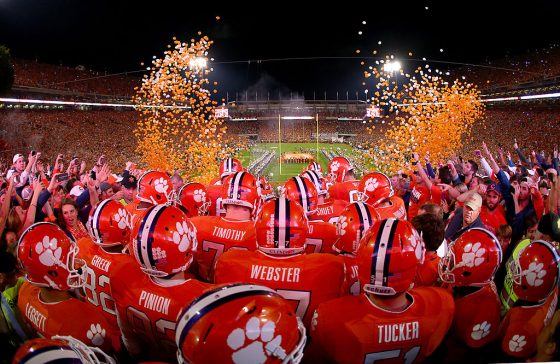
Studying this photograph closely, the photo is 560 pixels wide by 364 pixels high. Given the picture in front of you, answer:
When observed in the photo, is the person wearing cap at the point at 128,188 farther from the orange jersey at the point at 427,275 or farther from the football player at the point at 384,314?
the football player at the point at 384,314

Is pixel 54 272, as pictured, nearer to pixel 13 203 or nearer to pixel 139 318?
pixel 139 318

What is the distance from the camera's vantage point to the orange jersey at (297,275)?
10.3 ft

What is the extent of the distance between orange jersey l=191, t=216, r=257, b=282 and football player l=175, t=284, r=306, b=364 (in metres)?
2.36

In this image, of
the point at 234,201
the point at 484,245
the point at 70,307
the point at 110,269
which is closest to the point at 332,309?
the point at 484,245

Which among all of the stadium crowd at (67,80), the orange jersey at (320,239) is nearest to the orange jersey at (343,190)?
the orange jersey at (320,239)

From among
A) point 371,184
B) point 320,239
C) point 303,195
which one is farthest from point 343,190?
point 320,239

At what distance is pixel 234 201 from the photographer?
4.69 metres

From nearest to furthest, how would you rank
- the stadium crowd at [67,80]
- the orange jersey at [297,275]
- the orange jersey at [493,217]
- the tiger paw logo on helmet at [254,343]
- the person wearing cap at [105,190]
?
the tiger paw logo on helmet at [254,343], the orange jersey at [297,275], the orange jersey at [493,217], the person wearing cap at [105,190], the stadium crowd at [67,80]

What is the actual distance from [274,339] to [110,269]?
2.22 metres

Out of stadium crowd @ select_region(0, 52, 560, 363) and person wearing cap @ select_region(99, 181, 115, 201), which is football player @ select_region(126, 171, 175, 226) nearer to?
stadium crowd @ select_region(0, 52, 560, 363)

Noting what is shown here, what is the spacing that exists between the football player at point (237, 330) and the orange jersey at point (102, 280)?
71.1 inches

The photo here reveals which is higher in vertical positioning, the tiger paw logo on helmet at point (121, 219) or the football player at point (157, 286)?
Result: the tiger paw logo on helmet at point (121, 219)

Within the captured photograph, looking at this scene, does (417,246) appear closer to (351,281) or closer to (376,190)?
(351,281)

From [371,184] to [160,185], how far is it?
2.87 metres
